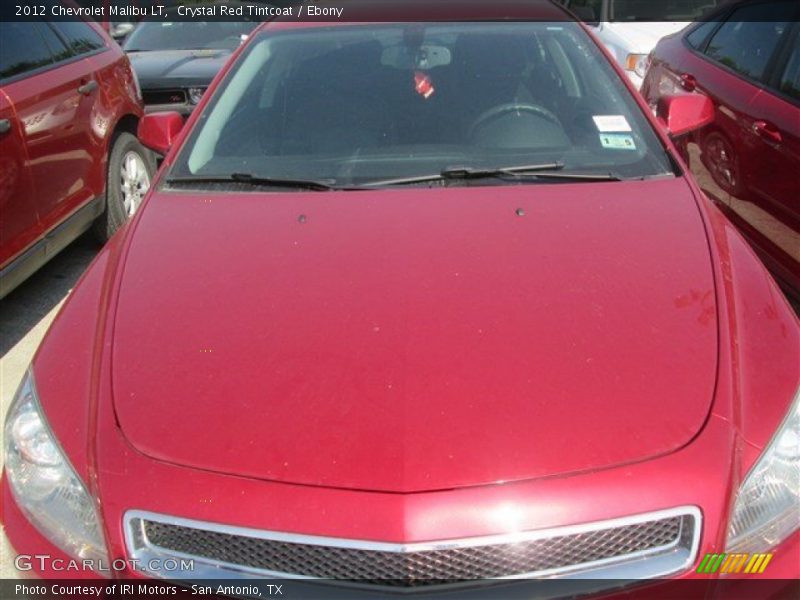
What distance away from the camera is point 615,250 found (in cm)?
218

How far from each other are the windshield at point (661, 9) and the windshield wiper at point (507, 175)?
20.1 ft

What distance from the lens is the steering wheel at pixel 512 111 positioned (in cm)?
275

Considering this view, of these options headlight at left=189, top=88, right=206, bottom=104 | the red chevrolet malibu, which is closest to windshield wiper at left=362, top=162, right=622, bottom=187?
the red chevrolet malibu

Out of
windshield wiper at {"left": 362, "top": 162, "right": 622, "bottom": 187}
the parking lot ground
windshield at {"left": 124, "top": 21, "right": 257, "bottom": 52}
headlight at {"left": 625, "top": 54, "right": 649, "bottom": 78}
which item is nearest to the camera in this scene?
windshield wiper at {"left": 362, "top": 162, "right": 622, "bottom": 187}

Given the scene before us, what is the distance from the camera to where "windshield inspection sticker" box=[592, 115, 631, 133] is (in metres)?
2.71

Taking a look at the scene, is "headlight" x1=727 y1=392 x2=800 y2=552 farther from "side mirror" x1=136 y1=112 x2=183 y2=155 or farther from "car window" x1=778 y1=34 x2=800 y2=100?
"car window" x1=778 y1=34 x2=800 y2=100

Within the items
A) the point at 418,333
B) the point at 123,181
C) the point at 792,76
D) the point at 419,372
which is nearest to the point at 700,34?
the point at 792,76

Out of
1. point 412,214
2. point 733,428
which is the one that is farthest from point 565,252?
point 733,428

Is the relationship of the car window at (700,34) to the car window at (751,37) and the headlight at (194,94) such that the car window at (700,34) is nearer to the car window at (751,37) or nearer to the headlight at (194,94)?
the car window at (751,37)

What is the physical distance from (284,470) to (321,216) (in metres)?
1.01

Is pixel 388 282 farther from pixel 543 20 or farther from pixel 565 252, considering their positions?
pixel 543 20

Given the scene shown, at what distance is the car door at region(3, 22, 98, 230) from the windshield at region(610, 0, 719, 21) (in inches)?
Result: 212

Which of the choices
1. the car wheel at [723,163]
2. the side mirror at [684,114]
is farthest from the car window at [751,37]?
the side mirror at [684,114]

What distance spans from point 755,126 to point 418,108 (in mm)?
1837
